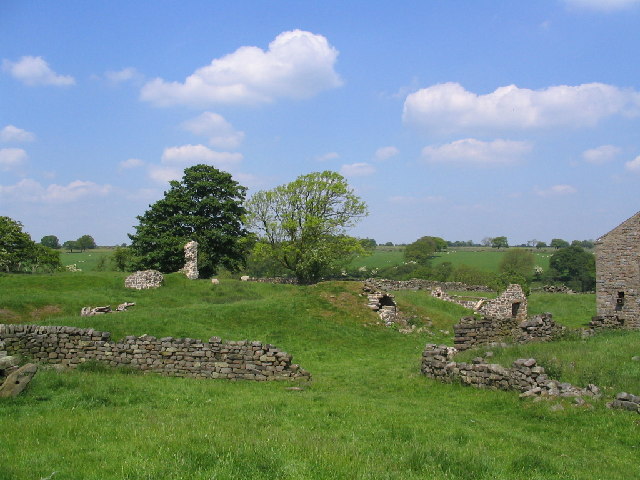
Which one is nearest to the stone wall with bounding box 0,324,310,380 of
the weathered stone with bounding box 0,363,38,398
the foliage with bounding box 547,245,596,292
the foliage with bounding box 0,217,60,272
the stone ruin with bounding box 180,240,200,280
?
the weathered stone with bounding box 0,363,38,398

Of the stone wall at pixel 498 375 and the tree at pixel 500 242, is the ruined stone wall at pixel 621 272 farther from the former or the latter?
the tree at pixel 500 242

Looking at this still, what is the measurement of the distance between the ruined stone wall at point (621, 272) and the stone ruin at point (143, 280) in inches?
1092

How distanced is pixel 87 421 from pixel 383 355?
49.7 ft

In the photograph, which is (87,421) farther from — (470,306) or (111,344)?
(470,306)

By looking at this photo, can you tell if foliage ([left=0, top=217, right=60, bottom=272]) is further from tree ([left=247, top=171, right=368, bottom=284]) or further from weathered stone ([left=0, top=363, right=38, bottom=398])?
weathered stone ([left=0, top=363, right=38, bottom=398])

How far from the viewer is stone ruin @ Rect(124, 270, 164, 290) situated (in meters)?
34.8

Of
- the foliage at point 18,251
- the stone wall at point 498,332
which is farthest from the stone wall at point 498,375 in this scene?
the foliage at point 18,251

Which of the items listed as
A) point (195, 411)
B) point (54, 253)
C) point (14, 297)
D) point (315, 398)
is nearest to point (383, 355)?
point (315, 398)

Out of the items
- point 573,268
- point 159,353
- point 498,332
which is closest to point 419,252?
point 573,268

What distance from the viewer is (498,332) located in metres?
20.6

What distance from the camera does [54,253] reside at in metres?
61.6

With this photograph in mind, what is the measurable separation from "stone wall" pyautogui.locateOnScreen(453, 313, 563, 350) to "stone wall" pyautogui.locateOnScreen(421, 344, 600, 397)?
13.1 ft

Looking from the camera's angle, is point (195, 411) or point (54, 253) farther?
point (54, 253)

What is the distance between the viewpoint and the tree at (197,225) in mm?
49125
